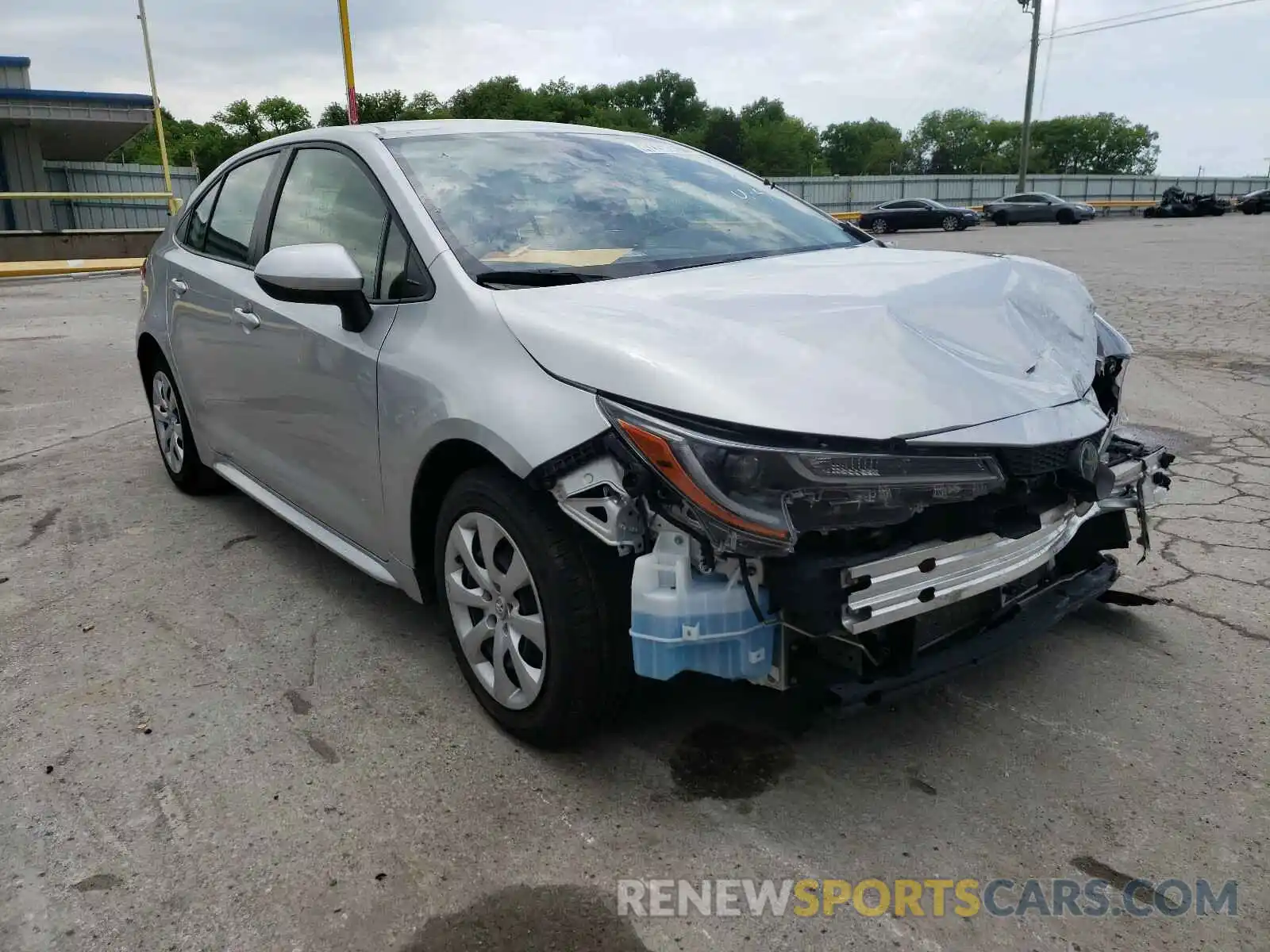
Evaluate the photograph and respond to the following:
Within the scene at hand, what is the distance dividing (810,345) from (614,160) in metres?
1.56

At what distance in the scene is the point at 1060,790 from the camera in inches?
101

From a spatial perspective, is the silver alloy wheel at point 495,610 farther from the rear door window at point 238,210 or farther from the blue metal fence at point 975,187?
the blue metal fence at point 975,187

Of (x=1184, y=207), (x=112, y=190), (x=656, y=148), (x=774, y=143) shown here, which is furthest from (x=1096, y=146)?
(x=656, y=148)

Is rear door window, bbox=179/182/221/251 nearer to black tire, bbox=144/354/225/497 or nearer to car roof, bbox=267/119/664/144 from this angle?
black tire, bbox=144/354/225/497

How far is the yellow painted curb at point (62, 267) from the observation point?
2047 centimetres

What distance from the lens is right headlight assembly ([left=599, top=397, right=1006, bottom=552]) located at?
216 cm

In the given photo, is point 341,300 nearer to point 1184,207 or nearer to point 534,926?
point 534,926

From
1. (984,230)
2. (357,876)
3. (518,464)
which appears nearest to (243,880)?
(357,876)

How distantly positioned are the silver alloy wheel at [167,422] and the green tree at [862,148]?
116821 mm

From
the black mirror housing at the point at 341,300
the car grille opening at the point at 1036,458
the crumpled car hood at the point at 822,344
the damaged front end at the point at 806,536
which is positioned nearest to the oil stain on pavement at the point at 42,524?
the black mirror housing at the point at 341,300

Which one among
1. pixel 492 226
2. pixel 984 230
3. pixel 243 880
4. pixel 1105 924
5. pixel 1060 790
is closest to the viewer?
pixel 1105 924

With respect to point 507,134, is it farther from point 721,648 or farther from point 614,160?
point 721,648

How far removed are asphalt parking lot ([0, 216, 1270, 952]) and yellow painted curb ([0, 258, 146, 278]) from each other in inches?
743

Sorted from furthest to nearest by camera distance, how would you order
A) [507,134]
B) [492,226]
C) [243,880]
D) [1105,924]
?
[507,134]
[492,226]
[243,880]
[1105,924]
